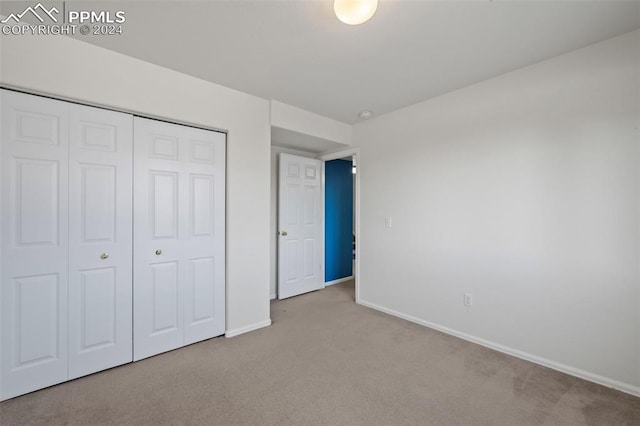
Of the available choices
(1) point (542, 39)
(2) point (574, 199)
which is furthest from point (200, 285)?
(1) point (542, 39)

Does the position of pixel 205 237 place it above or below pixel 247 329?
above

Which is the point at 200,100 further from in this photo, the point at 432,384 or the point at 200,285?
the point at 432,384

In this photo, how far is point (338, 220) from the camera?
4.87 m

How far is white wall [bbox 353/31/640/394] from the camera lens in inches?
74.9

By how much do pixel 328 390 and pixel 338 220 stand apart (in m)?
3.17

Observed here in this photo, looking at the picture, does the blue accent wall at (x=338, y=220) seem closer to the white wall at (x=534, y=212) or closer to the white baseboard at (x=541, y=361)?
the white wall at (x=534, y=212)

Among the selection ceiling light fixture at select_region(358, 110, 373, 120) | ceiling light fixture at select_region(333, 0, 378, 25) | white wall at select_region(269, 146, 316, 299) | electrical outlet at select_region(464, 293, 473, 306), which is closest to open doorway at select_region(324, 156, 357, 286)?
white wall at select_region(269, 146, 316, 299)

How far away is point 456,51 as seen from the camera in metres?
2.08

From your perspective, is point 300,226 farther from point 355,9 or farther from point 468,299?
point 355,9

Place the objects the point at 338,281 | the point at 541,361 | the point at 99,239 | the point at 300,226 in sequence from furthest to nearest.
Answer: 1. the point at 338,281
2. the point at 300,226
3. the point at 541,361
4. the point at 99,239

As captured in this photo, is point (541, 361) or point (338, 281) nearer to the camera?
point (541, 361)

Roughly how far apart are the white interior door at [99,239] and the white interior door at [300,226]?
195 centimetres

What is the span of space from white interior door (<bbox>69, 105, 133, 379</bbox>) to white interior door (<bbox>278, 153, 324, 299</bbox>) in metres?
1.95

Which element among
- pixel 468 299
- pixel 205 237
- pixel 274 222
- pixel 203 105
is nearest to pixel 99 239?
pixel 205 237
